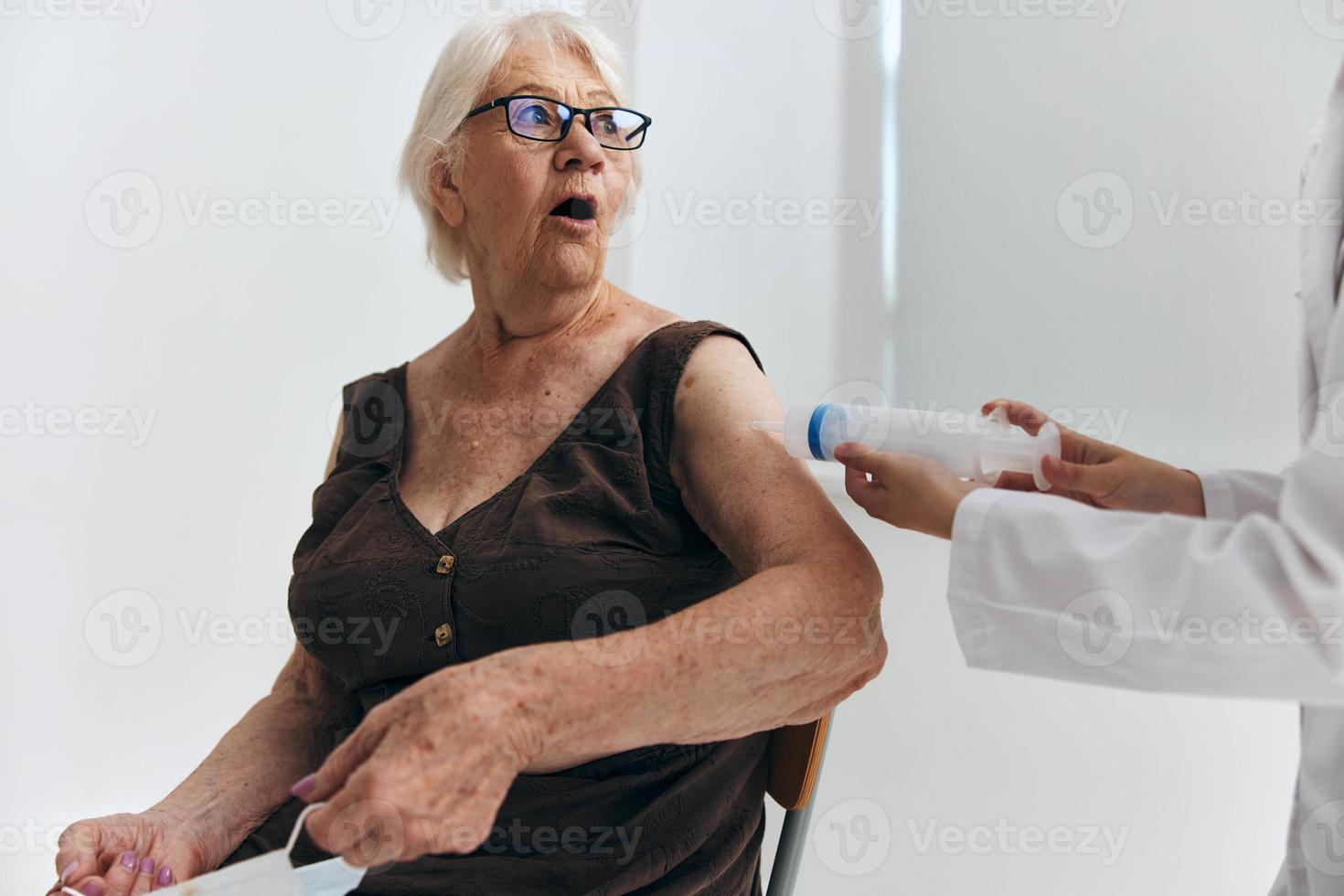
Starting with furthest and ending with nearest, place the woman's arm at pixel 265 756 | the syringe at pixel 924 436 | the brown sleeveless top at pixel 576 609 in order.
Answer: the woman's arm at pixel 265 756 < the brown sleeveless top at pixel 576 609 < the syringe at pixel 924 436

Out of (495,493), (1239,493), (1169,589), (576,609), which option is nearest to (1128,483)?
(1239,493)

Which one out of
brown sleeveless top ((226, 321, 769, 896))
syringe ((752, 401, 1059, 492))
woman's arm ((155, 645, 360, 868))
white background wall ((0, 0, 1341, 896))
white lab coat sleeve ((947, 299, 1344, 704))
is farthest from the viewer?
white background wall ((0, 0, 1341, 896))

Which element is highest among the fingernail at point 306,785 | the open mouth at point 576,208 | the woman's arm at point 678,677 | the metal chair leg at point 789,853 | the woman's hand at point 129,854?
the open mouth at point 576,208

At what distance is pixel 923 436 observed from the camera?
3.40 ft

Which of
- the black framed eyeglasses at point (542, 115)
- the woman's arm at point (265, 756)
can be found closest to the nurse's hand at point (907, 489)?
the black framed eyeglasses at point (542, 115)

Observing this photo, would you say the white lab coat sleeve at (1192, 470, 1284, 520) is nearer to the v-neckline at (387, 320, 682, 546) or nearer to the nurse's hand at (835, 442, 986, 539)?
the nurse's hand at (835, 442, 986, 539)

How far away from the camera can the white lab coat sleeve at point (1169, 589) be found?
0.76m

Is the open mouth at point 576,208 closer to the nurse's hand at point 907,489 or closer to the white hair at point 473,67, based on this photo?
the white hair at point 473,67

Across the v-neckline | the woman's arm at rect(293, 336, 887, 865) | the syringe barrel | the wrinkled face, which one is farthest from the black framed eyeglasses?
the syringe barrel

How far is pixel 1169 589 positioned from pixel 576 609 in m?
0.55

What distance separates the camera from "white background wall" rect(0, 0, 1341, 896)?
1.53 meters

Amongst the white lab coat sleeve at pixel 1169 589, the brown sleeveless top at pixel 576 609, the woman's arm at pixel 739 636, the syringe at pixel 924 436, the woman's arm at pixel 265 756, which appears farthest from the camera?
the woman's arm at pixel 265 756

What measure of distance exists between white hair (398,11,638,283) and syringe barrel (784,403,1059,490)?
1.99ft

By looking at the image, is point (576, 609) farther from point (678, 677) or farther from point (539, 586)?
point (678, 677)
